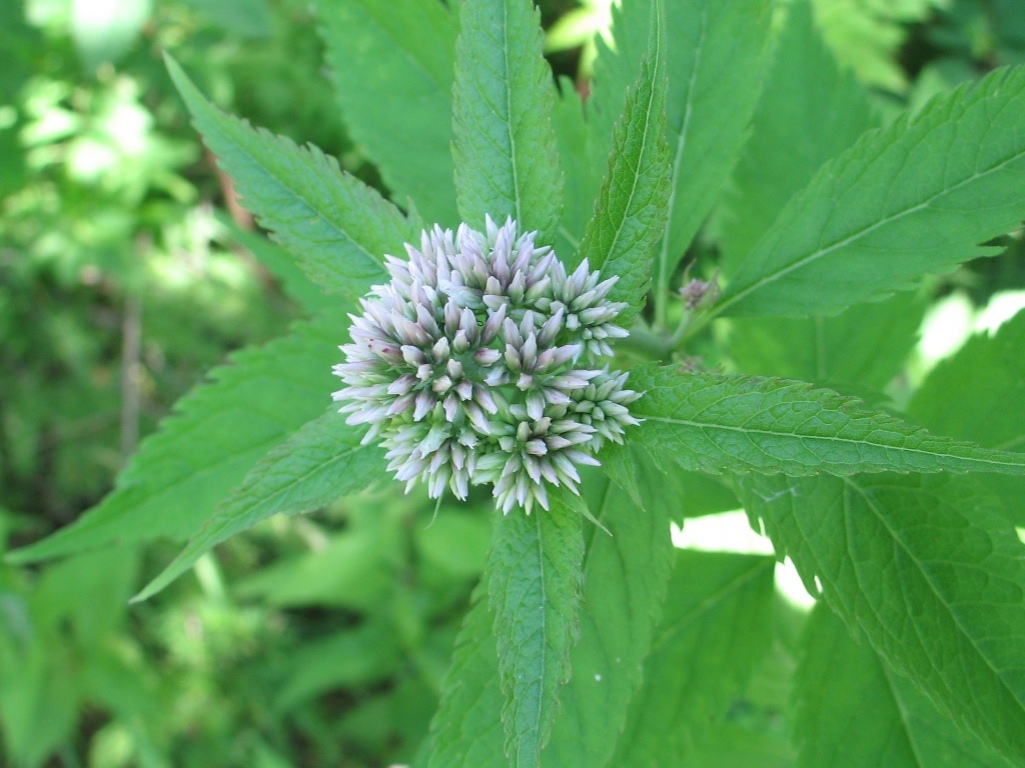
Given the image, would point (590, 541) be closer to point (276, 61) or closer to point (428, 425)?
point (428, 425)

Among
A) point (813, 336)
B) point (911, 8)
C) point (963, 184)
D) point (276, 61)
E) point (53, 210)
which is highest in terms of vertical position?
point (911, 8)

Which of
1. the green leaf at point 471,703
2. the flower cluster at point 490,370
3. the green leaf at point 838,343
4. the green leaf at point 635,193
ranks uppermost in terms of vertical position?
the green leaf at point 838,343

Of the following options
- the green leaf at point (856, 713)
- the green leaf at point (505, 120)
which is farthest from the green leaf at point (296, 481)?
the green leaf at point (856, 713)

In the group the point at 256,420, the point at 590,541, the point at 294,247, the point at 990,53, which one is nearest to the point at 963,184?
the point at 590,541

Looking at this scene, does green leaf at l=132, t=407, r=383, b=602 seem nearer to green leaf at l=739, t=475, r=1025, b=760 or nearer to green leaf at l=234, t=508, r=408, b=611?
green leaf at l=739, t=475, r=1025, b=760

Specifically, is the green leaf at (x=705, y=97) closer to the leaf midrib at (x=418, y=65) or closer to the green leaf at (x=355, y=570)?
the leaf midrib at (x=418, y=65)

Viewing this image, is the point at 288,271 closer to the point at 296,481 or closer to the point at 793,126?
the point at 296,481
